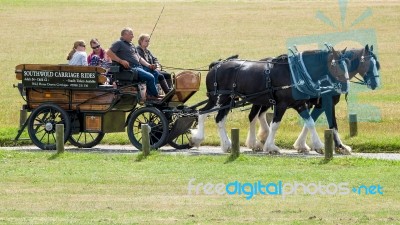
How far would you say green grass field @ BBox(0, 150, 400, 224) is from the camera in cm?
1498

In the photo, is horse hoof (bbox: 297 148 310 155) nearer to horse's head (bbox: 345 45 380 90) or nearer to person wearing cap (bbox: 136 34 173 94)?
horse's head (bbox: 345 45 380 90)

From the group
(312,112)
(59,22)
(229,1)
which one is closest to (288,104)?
(312,112)

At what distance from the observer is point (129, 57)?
76.1ft

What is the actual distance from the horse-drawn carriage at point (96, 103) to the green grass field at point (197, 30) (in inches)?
156

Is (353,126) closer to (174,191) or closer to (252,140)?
(252,140)

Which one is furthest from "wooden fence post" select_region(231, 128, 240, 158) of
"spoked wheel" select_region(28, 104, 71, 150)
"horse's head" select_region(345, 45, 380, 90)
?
"spoked wheel" select_region(28, 104, 71, 150)

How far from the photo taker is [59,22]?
5997 centimetres

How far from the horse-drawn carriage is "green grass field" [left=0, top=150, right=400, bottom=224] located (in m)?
1.25

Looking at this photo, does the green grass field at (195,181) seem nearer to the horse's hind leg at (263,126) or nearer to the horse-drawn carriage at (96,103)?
the horse's hind leg at (263,126)

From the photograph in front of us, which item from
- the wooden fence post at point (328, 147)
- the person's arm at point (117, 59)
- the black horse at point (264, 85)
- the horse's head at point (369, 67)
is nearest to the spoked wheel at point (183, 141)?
the black horse at point (264, 85)

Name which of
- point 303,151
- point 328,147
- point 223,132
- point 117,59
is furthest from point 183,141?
point 328,147

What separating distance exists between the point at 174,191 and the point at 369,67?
21.3 ft

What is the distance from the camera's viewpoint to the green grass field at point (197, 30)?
37.0 meters

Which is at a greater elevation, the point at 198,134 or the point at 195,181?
the point at 198,134
